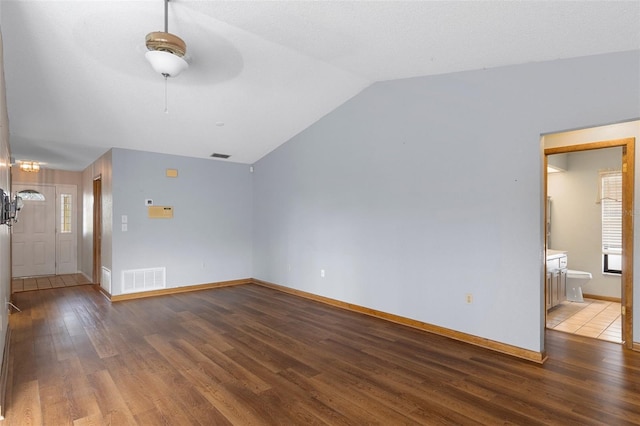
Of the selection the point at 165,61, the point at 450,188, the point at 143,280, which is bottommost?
the point at 143,280

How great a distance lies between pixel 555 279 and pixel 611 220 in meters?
1.70

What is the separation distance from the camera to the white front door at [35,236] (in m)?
7.40

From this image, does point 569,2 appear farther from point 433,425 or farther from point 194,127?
point 194,127

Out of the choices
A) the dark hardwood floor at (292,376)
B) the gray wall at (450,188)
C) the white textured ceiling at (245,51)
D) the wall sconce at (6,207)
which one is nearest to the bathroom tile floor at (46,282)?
the dark hardwood floor at (292,376)

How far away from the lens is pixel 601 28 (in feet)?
8.09

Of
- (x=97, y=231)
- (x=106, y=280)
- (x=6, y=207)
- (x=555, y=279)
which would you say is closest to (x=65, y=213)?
(x=97, y=231)

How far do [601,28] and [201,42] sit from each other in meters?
3.28

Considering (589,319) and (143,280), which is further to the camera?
(143,280)

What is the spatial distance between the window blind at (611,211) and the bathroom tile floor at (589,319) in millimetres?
935

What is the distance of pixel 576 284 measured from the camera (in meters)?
5.18

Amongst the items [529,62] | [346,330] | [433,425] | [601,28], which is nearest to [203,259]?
[346,330]

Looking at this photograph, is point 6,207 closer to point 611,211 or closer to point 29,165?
point 29,165

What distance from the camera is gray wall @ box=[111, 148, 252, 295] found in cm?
559

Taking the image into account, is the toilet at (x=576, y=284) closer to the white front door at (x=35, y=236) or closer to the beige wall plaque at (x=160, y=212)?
the beige wall plaque at (x=160, y=212)
